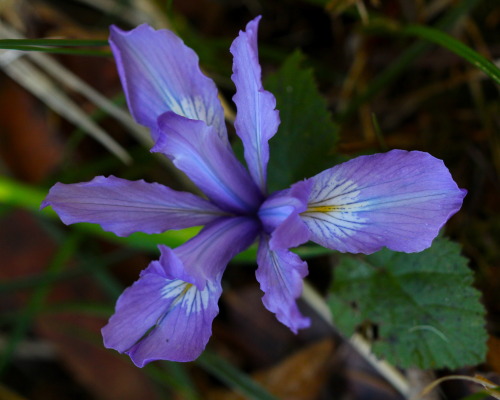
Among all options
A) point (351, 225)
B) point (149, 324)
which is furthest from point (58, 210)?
point (351, 225)

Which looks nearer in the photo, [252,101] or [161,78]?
[252,101]

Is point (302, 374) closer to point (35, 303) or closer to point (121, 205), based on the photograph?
point (35, 303)

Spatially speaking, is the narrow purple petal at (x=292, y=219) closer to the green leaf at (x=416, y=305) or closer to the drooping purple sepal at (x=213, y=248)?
the drooping purple sepal at (x=213, y=248)

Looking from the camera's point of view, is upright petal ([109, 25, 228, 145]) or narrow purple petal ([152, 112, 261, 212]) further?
upright petal ([109, 25, 228, 145])

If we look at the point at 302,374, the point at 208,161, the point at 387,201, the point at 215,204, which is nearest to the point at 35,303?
the point at 302,374

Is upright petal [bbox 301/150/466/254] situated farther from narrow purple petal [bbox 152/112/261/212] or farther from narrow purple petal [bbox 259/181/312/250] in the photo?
narrow purple petal [bbox 152/112/261/212]

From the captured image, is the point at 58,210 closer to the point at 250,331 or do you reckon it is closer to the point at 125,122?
the point at 125,122

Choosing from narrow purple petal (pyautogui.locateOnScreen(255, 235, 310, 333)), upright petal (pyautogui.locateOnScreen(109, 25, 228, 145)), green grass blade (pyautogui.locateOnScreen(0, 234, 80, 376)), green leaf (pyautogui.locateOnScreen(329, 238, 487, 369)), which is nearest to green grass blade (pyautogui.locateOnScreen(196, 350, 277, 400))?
green leaf (pyautogui.locateOnScreen(329, 238, 487, 369))
